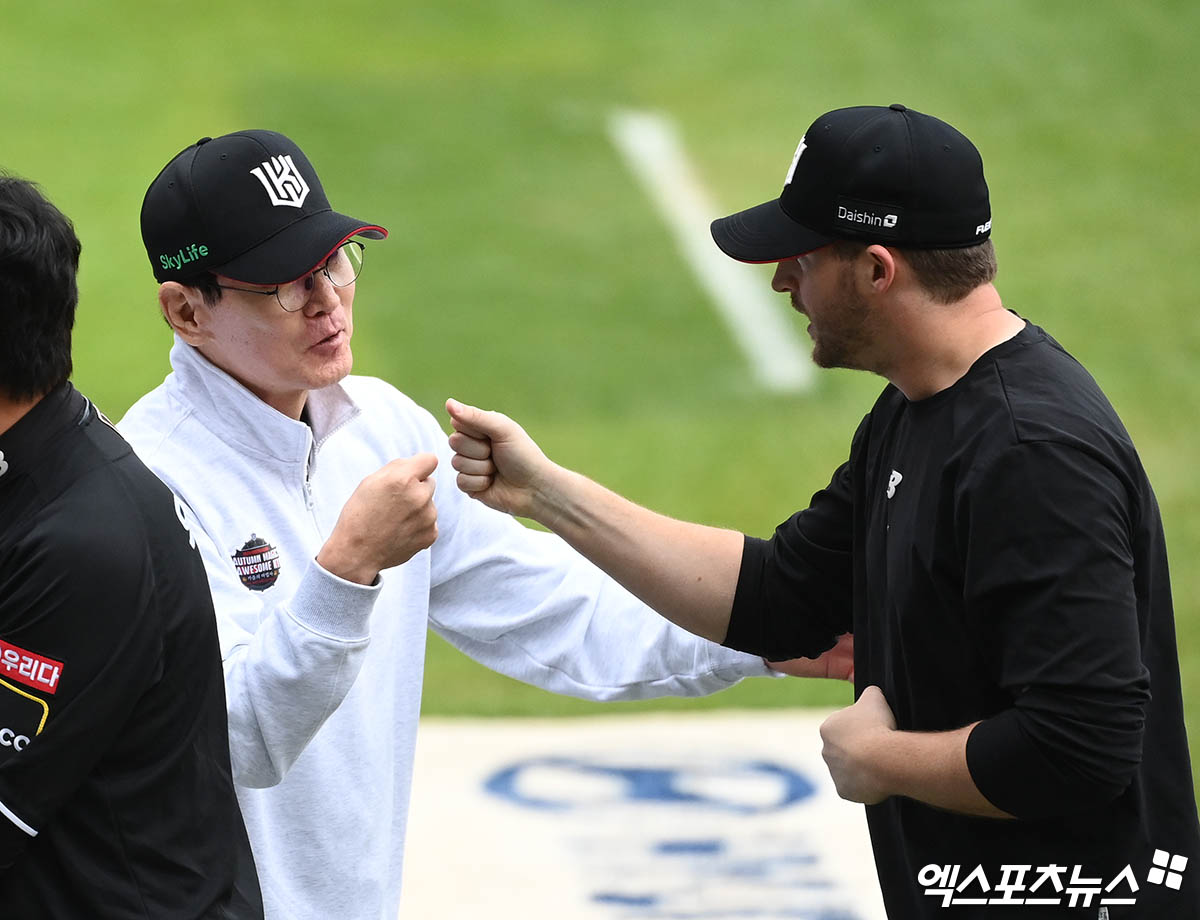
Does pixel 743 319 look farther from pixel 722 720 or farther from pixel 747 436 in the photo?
pixel 722 720

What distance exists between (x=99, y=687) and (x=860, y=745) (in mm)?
1191

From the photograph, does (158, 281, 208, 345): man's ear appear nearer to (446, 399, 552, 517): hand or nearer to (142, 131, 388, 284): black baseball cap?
(142, 131, 388, 284): black baseball cap

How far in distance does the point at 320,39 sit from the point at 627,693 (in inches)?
434

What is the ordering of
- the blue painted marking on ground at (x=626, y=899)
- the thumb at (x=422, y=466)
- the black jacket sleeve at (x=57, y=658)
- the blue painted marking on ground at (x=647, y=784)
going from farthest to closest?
the blue painted marking on ground at (x=647, y=784)
the blue painted marking on ground at (x=626, y=899)
the thumb at (x=422, y=466)
the black jacket sleeve at (x=57, y=658)

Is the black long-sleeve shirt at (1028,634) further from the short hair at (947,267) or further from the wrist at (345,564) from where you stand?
the wrist at (345,564)

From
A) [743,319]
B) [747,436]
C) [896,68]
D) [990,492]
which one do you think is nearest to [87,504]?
[990,492]

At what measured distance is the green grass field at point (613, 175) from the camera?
29.5ft

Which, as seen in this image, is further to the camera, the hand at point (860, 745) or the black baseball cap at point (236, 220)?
the black baseball cap at point (236, 220)

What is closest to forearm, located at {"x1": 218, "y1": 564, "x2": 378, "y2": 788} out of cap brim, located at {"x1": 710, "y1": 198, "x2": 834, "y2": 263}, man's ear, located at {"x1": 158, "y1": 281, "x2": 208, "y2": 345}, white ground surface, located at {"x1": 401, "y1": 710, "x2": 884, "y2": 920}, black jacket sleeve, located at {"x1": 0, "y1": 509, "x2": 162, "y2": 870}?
black jacket sleeve, located at {"x1": 0, "y1": 509, "x2": 162, "y2": 870}

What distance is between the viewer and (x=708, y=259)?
35.5ft

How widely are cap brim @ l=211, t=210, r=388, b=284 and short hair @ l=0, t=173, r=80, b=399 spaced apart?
2.20ft

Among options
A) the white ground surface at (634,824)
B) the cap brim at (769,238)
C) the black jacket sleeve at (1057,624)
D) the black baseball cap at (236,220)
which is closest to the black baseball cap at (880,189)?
the cap brim at (769,238)

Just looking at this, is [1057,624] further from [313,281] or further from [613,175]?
[613,175]

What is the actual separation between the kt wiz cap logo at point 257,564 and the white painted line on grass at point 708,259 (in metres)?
6.64
